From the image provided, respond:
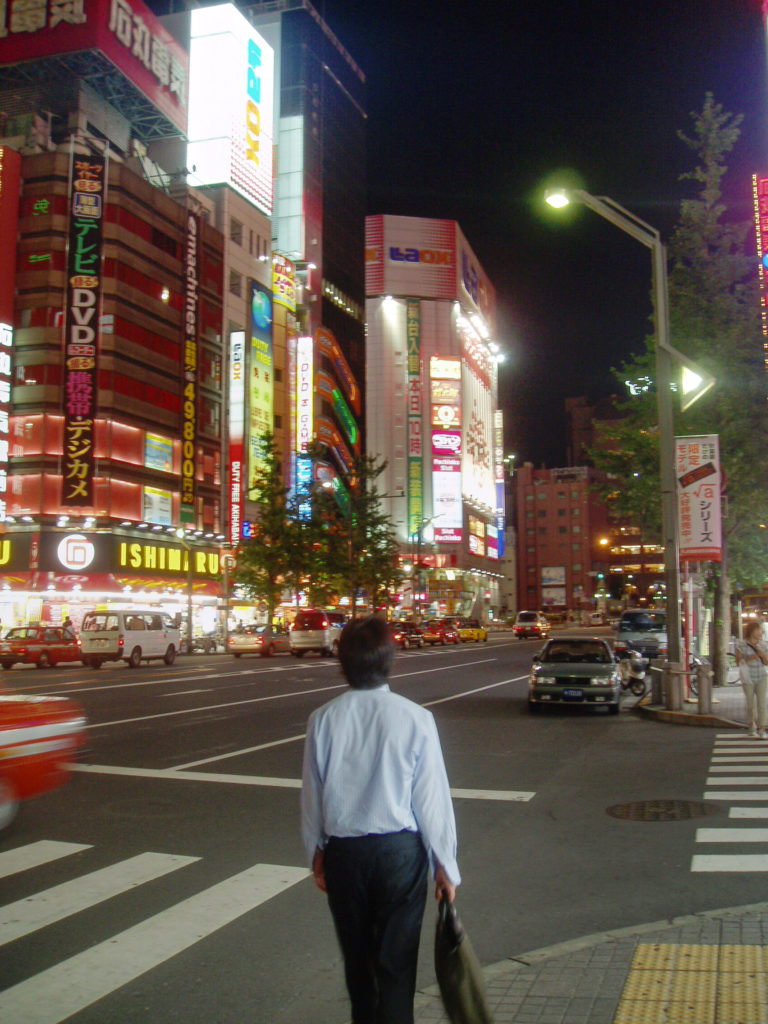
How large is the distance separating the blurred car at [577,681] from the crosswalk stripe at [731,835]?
376 inches

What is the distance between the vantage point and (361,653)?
3.50 m

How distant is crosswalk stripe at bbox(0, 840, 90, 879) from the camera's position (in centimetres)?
670

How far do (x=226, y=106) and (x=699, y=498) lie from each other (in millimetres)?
63096

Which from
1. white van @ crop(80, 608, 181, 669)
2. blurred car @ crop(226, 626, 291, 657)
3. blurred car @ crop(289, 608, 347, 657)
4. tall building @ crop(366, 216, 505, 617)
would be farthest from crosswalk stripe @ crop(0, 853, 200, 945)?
tall building @ crop(366, 216, 505, 617)

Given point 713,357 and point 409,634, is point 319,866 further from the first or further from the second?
point 409,634

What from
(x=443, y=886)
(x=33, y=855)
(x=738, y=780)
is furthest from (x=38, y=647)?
(x=443, y=886)

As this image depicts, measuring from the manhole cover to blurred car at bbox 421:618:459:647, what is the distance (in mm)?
49365

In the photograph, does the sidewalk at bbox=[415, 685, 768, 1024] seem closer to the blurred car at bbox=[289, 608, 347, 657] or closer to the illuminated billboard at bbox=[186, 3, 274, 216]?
the blurred car at bbox=[289, 608, 347, 657]

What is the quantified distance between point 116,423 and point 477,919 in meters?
49.9

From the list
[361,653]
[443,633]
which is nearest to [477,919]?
[361,653]

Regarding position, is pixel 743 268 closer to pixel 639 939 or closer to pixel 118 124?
pixel 639 939

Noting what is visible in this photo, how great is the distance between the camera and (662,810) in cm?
858

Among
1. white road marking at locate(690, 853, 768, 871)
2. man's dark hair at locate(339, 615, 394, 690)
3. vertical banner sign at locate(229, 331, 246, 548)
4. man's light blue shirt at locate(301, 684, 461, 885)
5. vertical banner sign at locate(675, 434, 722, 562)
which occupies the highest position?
vertical banner sign at locate(229, 331, 246, 548)

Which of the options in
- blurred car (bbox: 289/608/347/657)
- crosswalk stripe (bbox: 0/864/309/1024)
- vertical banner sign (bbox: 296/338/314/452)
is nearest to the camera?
crosswalk stripe (bbox: 0/864/309/1024)
